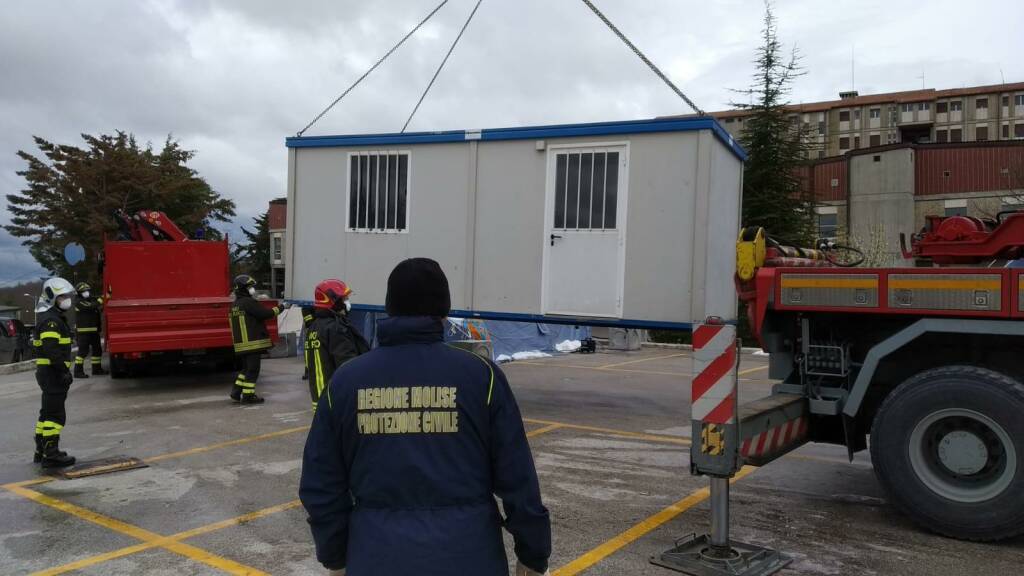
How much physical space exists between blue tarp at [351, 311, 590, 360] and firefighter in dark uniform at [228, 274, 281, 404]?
281 centimetres

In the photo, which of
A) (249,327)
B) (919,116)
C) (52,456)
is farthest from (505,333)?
(919,116)

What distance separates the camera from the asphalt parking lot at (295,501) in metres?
4.61

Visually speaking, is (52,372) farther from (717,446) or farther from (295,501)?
(717,446)

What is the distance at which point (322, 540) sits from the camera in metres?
2.33

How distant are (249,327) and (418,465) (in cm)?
937

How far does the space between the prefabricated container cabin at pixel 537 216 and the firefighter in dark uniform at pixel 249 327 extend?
825 mm

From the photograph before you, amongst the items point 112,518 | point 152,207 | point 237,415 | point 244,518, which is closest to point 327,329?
point 244,518

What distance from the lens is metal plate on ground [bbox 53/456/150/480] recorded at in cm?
661

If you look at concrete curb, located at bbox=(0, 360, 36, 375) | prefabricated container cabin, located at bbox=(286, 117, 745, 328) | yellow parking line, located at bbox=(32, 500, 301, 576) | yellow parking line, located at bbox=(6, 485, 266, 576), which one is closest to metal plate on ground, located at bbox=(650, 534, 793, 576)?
yellow parking line, located at bbox=(6, 485, 266, 576)

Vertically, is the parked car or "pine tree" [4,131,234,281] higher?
"pine tree" [4,131,234,281]

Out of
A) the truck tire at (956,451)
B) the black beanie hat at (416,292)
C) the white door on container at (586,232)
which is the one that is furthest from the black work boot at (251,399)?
the black beanie hat at (416,292)

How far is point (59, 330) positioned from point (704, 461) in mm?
5948

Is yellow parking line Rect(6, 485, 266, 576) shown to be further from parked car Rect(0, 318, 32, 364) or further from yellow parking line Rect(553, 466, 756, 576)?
parked car Rect(0, 318, 32, 364)

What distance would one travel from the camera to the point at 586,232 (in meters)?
8.60
